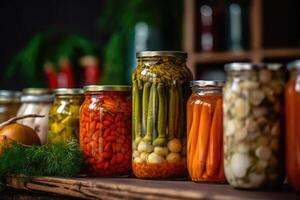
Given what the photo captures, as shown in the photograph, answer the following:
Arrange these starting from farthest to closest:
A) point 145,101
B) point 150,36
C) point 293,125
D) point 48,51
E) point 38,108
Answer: point 48,51 < point 150,36 < point 38,108 < point 145,101 < point 293,125

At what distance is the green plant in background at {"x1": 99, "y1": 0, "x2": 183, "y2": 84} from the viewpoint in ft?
9.56

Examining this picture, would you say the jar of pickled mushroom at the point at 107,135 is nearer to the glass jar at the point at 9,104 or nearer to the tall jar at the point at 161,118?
the tall jar at the point at 161,118

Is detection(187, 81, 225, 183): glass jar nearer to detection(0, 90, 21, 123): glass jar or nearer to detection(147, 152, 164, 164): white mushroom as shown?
detection(147, 152, 164, 164): white mushroom

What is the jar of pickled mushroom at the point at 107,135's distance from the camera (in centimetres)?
134

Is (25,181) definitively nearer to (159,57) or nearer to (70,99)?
(70,99)

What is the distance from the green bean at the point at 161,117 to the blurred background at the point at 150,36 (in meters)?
1.37

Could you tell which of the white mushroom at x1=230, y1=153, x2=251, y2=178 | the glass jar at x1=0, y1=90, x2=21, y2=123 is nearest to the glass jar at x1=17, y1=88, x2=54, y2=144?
the glass jar at x1=0, y1=90, x2=21, y2=123

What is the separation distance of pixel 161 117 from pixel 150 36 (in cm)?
165

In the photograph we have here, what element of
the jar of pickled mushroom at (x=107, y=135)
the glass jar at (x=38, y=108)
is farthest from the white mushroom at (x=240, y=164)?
the glass jar at (x=38, y=108)

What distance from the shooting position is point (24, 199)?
131 centimetres

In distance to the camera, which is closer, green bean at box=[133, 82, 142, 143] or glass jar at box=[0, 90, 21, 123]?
green bean at box=[133, 82, 142, 143]

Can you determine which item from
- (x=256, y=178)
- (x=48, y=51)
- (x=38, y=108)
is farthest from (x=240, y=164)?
(x=48, y=51)

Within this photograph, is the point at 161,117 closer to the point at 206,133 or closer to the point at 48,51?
the point at 206,133

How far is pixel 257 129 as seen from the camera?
105 cm
